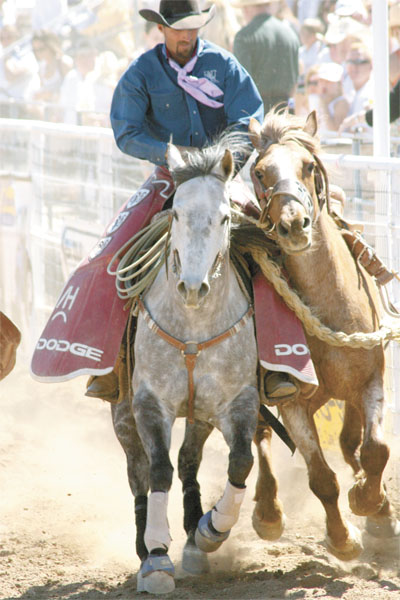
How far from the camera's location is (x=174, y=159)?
Result: 4.11 metres

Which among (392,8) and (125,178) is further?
(392,8)

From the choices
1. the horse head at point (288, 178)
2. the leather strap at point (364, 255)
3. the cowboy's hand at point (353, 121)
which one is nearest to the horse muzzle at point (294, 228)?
the horse head at point (288, 178)

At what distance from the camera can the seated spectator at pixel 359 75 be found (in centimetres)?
878

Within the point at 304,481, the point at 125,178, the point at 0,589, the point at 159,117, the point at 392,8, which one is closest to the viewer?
the point at 0,589

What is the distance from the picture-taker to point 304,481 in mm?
6020

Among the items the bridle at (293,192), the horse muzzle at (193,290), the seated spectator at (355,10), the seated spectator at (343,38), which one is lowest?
the horse muzzle at (193,290)

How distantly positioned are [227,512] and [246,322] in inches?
33.5

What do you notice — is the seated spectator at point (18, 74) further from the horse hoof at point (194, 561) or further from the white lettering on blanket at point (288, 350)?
the white lettering on blanket at point (288, 350)

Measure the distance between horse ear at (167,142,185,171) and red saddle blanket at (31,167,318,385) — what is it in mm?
592

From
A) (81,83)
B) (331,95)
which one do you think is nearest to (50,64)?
(81,83)

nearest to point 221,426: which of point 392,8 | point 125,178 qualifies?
point 125,178

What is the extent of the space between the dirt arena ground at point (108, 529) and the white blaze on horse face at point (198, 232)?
147cm

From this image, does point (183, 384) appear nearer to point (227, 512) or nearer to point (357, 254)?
point (227, 512)

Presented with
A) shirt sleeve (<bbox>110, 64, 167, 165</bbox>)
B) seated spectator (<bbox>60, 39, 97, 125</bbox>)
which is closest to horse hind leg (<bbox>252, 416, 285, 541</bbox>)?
shirt sleeve (<bbox>110, 64, 167, 165</bbox>)
